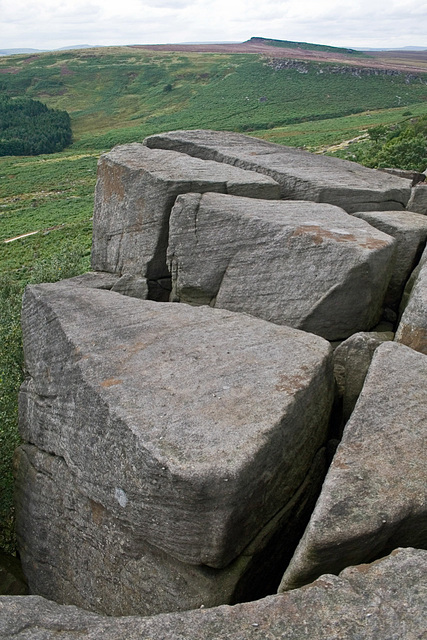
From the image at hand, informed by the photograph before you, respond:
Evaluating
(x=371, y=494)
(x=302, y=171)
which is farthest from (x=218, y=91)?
(x=371, y=494)

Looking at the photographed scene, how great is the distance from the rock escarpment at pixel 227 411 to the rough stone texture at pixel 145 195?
0.09 metres

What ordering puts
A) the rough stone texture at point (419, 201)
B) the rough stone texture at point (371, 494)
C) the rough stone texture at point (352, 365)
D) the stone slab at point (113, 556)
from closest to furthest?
the rough stone texture at point (371, 494) < the stone slab at point (113, 556) < the rough stone texture at point (352, 365) < the rough stone texture at point (419, 201)

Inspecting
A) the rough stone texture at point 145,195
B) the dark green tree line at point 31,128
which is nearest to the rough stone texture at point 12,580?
the rough stone texture at point 145,195

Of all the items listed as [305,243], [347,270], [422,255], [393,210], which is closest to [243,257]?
[305,243]

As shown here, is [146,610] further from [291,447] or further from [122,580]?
[291,447]

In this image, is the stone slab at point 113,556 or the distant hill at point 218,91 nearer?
the stone slab at point 113,556

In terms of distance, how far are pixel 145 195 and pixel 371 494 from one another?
11.5m

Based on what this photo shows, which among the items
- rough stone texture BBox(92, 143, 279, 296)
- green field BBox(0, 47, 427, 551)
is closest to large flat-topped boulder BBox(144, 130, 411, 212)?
rough stone texture BBox(92, 143, 279, 296)

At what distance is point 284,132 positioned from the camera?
11931cm

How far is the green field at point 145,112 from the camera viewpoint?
70.4 meters

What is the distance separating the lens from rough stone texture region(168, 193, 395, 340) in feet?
42.7

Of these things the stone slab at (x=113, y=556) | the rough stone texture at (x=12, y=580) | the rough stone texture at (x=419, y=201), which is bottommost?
the rough stone texture at (x=12, y=580)

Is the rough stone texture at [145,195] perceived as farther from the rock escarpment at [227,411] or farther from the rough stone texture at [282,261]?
the rough stone texture at [282,261]

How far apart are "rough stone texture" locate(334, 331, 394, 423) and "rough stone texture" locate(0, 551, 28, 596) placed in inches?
286
